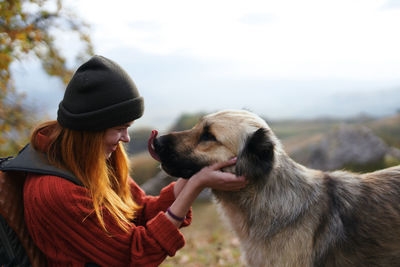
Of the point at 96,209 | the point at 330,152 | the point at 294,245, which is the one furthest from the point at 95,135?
the point at 330,152

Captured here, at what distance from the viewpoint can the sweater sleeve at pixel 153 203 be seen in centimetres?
335

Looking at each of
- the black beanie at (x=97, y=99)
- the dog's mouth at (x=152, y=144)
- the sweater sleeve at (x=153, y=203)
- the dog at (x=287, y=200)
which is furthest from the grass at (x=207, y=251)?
the black beanie at (x=97, y=99)

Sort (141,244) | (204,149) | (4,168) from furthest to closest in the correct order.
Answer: (204,149)
(141,244)
(4,168)

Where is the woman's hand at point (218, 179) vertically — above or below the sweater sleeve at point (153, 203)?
above

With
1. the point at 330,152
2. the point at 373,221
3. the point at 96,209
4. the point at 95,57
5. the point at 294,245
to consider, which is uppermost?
the point at 95,57

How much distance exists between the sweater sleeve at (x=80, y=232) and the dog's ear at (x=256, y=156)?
2.52 feet

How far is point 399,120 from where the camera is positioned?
1330cm

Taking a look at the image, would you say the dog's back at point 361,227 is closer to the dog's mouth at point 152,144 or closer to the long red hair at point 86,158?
the dog's mouth at point 152,144

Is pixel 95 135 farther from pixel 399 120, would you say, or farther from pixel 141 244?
pixel 399 120

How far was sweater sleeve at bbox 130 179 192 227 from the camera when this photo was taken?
335 cm

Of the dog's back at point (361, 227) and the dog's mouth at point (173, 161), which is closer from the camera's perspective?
the dog's back at point (361, 227)

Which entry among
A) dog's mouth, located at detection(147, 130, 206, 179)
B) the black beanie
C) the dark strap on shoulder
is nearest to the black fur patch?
dog's mouth, located at detection(147, 130, 206, 179)

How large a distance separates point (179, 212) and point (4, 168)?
135cm

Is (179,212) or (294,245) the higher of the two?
(179,212)
